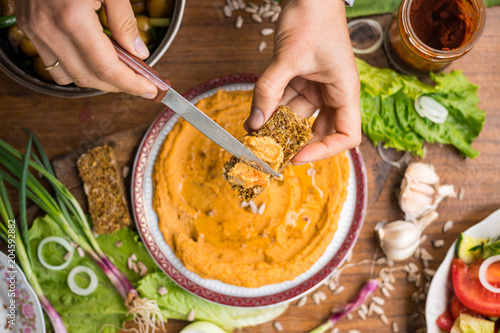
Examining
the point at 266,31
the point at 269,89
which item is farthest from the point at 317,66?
the point at 266,31

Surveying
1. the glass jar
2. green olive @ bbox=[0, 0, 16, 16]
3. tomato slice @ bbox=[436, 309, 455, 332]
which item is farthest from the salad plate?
green olive @ bbox=[0, 0, 16, 16]

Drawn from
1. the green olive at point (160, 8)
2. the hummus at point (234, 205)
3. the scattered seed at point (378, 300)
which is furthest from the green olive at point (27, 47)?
the scattered seed at point (378, 300)

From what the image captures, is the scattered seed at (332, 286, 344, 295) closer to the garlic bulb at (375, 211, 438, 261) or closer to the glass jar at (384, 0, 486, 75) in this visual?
the garlic bulb at (375, 211, 438, 261)

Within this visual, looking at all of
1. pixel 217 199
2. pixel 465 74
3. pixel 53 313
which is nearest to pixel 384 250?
pixel 217 199

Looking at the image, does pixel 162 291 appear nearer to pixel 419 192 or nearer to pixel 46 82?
pixel 46 82

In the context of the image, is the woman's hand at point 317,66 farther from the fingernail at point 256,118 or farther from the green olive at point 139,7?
the green olive at point 139,7

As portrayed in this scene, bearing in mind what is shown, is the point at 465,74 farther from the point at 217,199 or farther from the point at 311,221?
the point at 217,199
